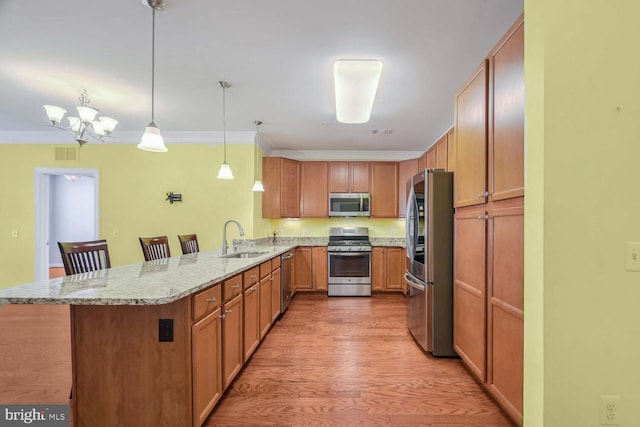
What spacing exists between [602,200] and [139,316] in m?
2.21

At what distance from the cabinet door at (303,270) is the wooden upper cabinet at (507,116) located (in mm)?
3537

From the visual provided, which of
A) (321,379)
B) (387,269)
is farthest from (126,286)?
(387,269)

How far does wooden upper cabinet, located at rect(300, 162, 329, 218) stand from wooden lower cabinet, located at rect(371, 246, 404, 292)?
1209 mm

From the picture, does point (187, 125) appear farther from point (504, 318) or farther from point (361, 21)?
point (504, 318)

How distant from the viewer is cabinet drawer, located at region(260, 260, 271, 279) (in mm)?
2775

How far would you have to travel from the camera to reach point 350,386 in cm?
211

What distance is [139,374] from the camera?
1426 millimetres

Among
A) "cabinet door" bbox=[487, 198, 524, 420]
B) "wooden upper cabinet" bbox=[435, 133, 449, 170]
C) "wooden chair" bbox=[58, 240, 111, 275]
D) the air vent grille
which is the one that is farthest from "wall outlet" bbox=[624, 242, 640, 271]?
the air vent grille

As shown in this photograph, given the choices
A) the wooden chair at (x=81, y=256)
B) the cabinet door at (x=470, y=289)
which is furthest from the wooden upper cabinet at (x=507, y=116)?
the wooden chair at (x=81, y=256)

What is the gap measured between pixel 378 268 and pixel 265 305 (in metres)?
2.62

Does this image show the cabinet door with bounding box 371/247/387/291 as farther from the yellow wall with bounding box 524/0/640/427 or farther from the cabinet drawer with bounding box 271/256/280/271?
the yellow wall with bounding box 524/0/640/427

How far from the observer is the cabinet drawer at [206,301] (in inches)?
59.9

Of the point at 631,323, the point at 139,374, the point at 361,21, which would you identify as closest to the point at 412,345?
the point at 631,323

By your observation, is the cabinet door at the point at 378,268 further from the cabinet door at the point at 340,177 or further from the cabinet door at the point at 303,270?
the cabinet door at the point at 340,177
